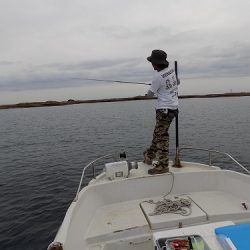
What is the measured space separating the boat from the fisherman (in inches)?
21.4

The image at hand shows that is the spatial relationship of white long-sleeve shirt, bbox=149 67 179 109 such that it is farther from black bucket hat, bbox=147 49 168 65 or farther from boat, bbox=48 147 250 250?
boat, bbox=48 147 250 250

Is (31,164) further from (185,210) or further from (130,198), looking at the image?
(185,210)

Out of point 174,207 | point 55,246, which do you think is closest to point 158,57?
point 174,207

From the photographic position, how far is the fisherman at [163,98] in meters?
7.38

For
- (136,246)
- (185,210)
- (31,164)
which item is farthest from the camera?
(31,164)

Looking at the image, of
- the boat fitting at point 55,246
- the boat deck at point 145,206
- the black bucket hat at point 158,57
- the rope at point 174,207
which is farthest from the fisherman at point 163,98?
the boat fitting at point 55,246

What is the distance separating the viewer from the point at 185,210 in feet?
20.7

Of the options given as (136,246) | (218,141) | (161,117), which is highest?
(161,117)

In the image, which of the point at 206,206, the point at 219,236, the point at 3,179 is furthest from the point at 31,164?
the point at 219,236

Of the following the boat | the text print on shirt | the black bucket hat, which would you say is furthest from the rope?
the black bucket hat

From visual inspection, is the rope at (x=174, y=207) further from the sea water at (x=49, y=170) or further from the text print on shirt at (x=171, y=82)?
the sea water at (x=49, y=170)

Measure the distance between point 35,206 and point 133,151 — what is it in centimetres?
1335

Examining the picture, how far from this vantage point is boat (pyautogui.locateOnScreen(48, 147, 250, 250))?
4277 mm

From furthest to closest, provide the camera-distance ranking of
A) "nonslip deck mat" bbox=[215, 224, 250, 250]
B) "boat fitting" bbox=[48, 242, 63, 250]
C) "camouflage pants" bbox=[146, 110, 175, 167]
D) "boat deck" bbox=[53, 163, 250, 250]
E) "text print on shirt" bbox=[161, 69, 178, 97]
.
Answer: "camouflage pants" bbox=[146, 110, 175, 167] → "text print on shirt" bbox=[161, 69, 178, 97] → "boat deck" bbox=[53, 163, 250, 250] → "boat fitting" bbox=[48, 242, 63, 250] → "nonslip deck mat" bbox=[215, 224, 250, 250]
